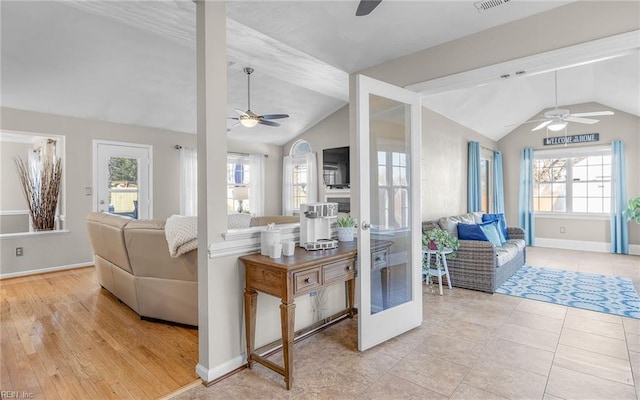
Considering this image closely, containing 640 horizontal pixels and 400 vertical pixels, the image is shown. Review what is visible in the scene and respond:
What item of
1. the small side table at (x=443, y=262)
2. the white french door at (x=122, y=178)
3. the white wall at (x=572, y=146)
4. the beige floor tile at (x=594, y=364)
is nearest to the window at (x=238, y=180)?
the white french door at (x=122, y=178)

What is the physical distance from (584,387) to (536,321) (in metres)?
1.10

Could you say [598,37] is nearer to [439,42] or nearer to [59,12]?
[439,42]

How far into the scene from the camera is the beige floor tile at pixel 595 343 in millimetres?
2453

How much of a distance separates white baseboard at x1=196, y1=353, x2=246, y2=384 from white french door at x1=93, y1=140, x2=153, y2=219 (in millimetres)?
4295

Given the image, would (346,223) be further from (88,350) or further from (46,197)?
(46,197)

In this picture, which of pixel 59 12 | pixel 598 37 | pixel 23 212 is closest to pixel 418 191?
pixel 598 37

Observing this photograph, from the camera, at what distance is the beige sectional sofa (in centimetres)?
283

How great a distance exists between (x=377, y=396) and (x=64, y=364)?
2206mm

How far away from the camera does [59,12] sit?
3203 millimetres

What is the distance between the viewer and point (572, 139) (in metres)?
6.68

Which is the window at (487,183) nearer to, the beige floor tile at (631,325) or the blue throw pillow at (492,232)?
the blue throw pillow at (492,232)

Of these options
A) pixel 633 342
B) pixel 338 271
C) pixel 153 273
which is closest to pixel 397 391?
pixel 338 271

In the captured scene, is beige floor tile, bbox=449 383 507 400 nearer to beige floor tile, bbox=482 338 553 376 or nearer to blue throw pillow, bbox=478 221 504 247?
beige floor tile, bbox=482 338 553 376

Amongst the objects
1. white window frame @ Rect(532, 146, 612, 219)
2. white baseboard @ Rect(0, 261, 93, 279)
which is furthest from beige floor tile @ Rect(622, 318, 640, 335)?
white baseboard @ Rect(0, 261, 93, 279)
